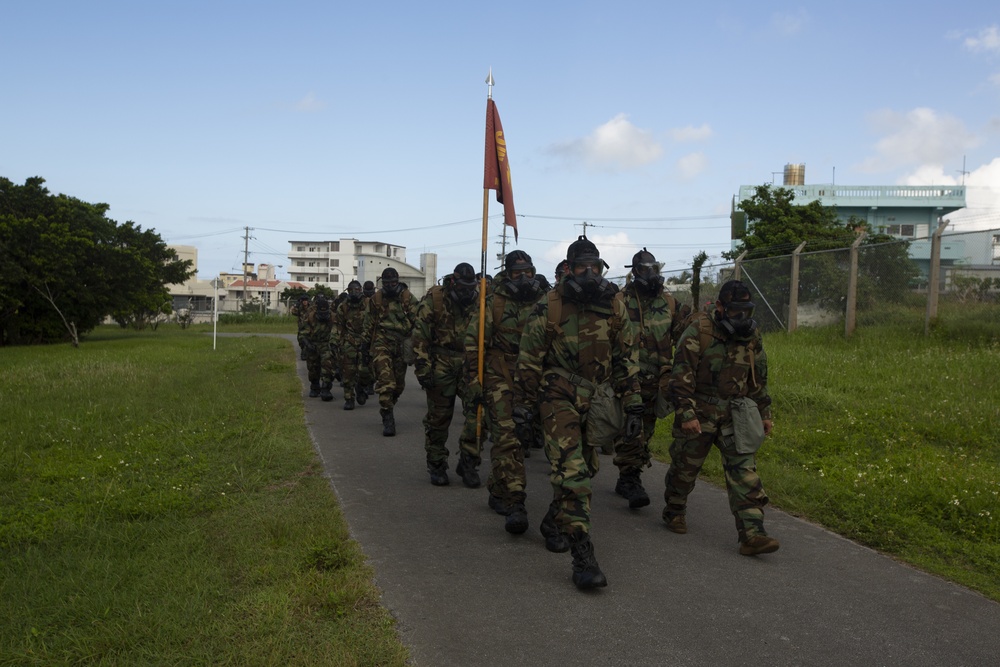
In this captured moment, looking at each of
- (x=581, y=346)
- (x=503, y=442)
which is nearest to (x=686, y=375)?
(x=581, y=346)

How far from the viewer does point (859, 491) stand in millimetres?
6793

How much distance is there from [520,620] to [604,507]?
264cm

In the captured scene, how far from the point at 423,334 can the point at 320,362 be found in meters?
7.07

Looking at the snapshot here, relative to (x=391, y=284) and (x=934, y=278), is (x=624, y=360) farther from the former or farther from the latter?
(x=934, y=278)

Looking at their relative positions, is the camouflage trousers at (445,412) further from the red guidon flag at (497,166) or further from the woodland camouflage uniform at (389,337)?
the woodland camouflage uniform at (389,337)

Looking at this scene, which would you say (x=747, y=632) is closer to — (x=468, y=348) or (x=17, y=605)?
(x=468, y=348)

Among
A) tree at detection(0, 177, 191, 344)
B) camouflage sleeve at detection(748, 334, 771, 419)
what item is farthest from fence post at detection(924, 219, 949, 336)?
tree at detection(0, 177, 191, 344)

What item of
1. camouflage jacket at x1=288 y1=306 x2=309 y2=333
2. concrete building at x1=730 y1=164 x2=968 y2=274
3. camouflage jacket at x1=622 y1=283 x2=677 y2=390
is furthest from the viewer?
concrete building at x1=730 y1=164 x2=968 y2=274

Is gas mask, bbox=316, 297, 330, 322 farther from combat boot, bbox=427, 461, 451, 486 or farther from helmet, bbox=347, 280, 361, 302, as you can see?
combat boot, bbox=427, 461, 451, 486

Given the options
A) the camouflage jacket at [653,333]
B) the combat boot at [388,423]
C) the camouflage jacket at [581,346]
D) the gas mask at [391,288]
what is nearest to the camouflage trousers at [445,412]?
the camouflage jacket at [653,333]

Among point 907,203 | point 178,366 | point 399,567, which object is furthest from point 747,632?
point 907,203

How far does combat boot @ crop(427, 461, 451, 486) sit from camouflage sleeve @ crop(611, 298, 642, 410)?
2.62 m

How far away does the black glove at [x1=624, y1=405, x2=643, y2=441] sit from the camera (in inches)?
199

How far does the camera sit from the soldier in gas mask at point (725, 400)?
5422 millimetres
